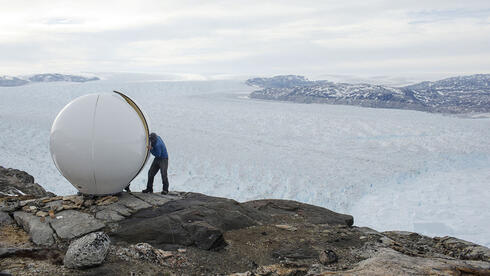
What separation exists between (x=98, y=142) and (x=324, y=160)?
48.5 ft

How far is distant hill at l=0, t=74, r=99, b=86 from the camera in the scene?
49.9 metres

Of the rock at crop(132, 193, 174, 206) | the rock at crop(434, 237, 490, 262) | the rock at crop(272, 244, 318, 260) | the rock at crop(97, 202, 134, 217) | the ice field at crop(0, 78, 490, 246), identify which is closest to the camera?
the rock at crop(272, 244, 318, 260)

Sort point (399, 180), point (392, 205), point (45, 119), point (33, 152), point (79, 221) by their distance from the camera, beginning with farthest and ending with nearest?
point (45, 119) < point (33, 152) < point (399, 180) < point (392, 205) < point (79, 221)

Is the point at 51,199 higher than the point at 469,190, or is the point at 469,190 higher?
the point at 51,199

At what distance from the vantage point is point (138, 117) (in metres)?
7.02

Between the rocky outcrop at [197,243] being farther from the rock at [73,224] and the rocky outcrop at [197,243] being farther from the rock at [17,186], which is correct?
the rock at [17,186]

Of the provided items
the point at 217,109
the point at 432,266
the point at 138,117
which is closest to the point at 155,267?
the point at 138,117

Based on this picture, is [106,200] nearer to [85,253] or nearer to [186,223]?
[186,223]

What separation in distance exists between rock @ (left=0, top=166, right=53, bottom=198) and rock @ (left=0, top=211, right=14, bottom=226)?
2304 mm

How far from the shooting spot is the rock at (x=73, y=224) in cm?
586

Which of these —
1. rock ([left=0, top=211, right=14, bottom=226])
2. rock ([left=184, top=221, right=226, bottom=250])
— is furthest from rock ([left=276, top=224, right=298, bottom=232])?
rock ([left=0, top=211, right=14, bottom=226])

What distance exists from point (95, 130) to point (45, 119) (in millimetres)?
21288

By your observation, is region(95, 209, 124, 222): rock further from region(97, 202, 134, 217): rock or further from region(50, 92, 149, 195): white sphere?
region(50, 92, 149, 195): white sphere

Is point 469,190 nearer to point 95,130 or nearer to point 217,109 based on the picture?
point 95,130
